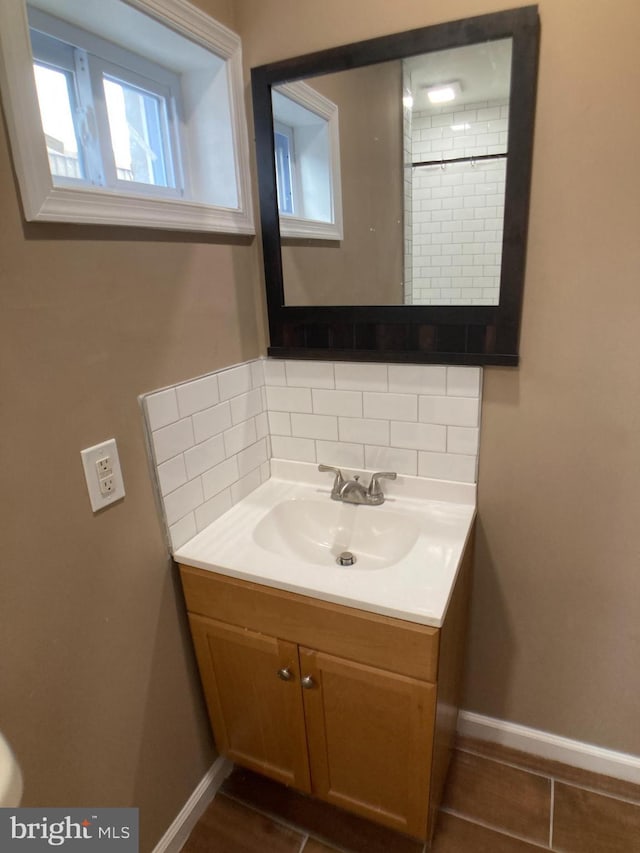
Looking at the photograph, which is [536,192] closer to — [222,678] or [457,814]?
[222,678]

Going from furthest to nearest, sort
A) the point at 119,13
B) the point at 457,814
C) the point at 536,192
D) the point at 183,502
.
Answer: the point at 457,814 → the point at 183,502 → the point at 536,192 → the point at 119,13

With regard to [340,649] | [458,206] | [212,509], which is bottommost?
[340,649]

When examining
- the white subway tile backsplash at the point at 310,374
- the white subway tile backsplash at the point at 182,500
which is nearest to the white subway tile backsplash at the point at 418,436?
the white subway tile backsplash at the point at 310,374

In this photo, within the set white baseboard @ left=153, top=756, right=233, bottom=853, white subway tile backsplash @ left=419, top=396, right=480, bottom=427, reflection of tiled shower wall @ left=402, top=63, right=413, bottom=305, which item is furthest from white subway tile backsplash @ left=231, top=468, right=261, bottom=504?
white baseboard @ left=153, top=756, right=233, bottom=853

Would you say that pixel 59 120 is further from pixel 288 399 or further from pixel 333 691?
pixel 333 691

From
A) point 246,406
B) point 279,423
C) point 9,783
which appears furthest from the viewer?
point 279,423

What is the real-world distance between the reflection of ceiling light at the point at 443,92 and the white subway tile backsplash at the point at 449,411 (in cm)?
72

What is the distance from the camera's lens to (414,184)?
49.9 inches

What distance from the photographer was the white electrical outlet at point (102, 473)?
100 centimetres

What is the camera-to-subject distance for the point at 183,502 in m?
1.26

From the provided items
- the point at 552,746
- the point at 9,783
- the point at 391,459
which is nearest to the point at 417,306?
the point at 391,459

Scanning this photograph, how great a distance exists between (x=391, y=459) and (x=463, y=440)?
8.6 inches

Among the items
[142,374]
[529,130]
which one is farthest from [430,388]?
[142,374]

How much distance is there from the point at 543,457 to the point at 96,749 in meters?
1.26
